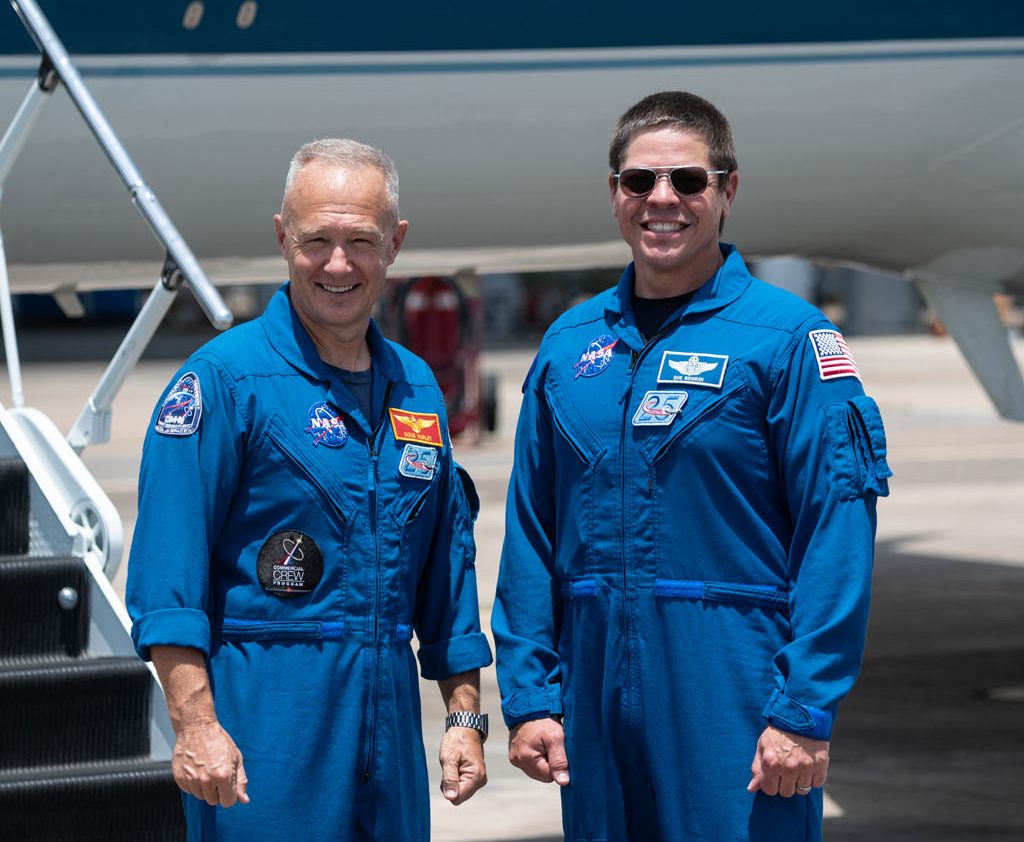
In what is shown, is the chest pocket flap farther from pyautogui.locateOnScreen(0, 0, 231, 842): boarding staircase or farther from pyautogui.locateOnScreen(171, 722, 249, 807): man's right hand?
pyautogui.locateOnScreen(0, 0, 231, 842): boarding staircase

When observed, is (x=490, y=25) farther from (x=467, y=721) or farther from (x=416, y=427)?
(x=467, y=721)

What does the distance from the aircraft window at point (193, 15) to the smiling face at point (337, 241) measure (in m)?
2.53

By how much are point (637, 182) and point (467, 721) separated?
935 millimetres

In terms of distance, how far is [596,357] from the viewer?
2.79 meters

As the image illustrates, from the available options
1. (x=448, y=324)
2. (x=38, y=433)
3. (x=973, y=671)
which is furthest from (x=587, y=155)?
(x=448, y=324)

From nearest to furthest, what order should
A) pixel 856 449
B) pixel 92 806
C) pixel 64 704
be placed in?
1. pixel 856 449
2. pixel 92 806
3. pixel 64 704

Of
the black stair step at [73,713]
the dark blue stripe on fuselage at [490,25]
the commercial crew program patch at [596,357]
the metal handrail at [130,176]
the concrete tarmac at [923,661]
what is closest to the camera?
the commercial crew program patch at [596,357]

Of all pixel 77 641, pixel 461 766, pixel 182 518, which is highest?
pixel 182 518

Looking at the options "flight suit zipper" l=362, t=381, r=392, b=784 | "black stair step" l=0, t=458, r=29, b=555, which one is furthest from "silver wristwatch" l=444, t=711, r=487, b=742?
"black stair step" l=0, t=458, r=29, b=555

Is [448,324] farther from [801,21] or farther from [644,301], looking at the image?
[644,301]

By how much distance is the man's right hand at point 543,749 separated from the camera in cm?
273

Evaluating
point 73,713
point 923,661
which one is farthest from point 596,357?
point 923,661

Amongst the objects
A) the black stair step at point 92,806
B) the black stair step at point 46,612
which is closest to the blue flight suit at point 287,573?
the black stair step at point 92,806

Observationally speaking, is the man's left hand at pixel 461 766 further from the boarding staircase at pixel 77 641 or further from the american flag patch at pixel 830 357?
the boarding staircase at pixel 77 641
